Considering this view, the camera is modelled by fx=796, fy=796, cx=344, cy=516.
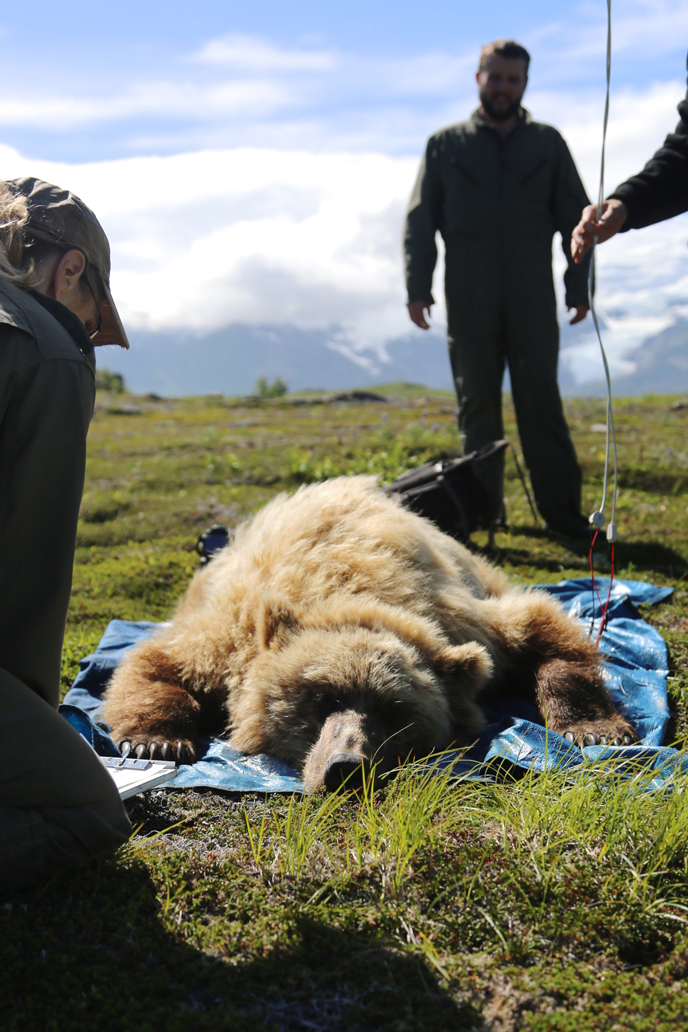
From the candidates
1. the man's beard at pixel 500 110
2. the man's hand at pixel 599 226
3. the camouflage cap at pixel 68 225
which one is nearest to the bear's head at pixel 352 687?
the camouflage cap at pixel 68 225

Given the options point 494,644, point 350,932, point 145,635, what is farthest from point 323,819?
point 145,635

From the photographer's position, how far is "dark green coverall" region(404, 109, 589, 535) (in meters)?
6.52

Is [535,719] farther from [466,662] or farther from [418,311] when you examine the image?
[418,311]

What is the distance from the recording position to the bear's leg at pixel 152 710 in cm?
332

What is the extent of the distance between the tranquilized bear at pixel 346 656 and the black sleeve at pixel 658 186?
6.53ft

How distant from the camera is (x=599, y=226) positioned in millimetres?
4004

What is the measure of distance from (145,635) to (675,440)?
906 centimetres

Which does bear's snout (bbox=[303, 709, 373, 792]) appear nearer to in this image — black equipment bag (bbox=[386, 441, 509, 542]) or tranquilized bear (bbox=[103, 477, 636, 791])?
tranquilized bear (bbox=[103, 477, 636, 791])

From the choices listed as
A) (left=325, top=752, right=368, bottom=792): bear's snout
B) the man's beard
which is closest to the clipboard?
(left=325, top=752, right=368, bottom=792): bear's snout

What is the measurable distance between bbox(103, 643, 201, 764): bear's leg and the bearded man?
3.38 meters

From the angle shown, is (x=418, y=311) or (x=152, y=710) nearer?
(x=152, y=710)

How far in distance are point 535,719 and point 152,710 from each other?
1738mm

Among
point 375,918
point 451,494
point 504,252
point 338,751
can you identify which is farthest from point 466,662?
point 504,252

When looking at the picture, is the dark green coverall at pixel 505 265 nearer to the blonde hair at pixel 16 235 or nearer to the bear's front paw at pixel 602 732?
the bear's front paw at pixel 602 732
